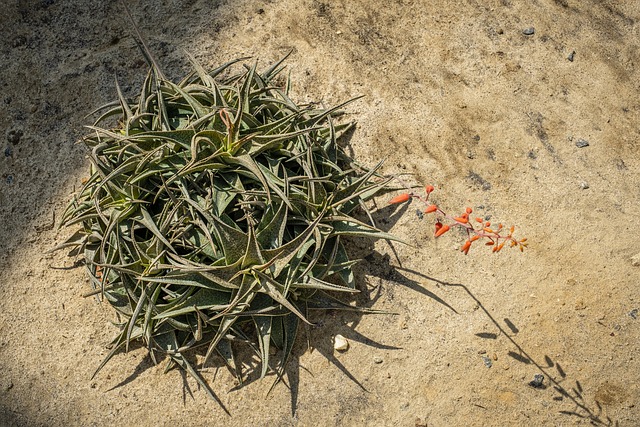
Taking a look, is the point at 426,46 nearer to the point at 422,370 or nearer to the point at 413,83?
the point at 413,83

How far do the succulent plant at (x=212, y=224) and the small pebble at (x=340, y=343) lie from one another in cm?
22

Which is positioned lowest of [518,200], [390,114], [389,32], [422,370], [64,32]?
[422,370]

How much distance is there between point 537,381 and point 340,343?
3.55ft

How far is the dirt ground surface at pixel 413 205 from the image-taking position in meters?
3.30

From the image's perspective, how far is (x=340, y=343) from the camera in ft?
11.1

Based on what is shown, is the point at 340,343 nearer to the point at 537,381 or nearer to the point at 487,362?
the point at 487,362

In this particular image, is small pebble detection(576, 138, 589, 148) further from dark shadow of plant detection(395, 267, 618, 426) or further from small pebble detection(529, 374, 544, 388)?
small pebble detection(529, 374, 544, 388)

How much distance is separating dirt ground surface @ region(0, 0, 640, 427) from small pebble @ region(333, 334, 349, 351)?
3cm

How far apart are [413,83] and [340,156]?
0.94m

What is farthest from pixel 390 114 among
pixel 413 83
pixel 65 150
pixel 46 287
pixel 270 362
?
pixel 46 287

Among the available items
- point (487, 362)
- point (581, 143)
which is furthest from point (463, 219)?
Answer: point (581, 143)

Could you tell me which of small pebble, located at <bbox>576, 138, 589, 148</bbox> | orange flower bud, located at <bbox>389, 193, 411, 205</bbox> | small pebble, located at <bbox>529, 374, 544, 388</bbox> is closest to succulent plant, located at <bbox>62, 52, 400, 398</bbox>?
orange flower bud, located at <bbox>389, 193, 411, 205</bbox>

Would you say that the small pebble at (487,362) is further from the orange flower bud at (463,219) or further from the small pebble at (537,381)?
the orange flower bud at (463,219)

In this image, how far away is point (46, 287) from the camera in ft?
11.8
